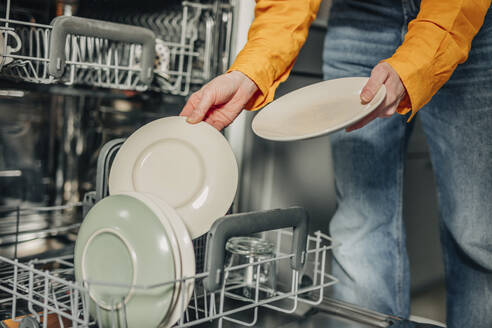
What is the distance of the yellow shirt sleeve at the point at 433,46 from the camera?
84 centimetres

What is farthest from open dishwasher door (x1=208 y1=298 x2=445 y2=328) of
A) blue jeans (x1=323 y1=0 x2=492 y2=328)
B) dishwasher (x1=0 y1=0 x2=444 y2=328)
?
blue jeans (x1=323 y1=0 x2=492 y2=328)

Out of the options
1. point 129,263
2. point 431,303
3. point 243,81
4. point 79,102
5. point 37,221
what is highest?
point 243,81

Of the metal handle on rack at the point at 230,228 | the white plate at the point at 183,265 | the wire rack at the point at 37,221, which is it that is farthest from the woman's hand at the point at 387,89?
the wire rack at the point at 37,221

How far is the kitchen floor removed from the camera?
1.78 meters

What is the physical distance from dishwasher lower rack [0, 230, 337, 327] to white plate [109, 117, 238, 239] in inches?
5.1

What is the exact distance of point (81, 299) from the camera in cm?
81

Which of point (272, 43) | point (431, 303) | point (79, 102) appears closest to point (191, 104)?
point (272, 43)

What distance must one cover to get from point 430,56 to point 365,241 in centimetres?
50

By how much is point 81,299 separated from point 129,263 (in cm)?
19

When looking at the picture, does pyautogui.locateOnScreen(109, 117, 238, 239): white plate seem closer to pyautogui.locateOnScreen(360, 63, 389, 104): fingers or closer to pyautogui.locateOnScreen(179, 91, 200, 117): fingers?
pyautogui.locateOnScreen(179, 91, 200, 117): fingers

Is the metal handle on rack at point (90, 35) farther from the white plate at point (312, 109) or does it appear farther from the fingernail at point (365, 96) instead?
the fingernail at point (365, 96)

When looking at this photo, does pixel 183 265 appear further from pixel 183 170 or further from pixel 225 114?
pixel 225 114

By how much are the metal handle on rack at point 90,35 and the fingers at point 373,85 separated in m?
0.47

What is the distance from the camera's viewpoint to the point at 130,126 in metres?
1.40
